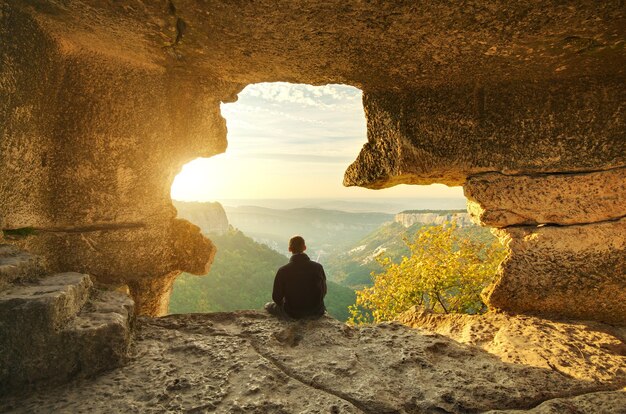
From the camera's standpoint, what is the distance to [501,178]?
4652 mm

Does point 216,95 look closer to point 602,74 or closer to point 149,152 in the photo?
point 149,152

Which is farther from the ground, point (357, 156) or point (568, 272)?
point (357, 156)

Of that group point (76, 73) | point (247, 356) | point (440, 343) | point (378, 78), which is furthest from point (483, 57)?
point (76, 73)

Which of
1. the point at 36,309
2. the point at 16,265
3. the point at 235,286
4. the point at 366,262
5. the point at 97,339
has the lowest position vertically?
the point at 366,262

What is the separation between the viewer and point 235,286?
4550 centimetres

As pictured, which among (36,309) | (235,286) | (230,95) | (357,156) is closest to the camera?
(36,309)

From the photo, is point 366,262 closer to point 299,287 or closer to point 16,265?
point 299,287

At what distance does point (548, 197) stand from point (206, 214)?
83.5 meters

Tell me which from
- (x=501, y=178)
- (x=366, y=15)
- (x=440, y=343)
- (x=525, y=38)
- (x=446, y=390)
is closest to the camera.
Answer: (x=446, y=390)

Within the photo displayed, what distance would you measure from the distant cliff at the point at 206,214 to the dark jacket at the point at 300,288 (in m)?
77.5

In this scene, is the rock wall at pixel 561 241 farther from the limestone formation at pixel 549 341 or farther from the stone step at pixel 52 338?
the stone step at pixel 52 338

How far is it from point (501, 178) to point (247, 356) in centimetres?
382

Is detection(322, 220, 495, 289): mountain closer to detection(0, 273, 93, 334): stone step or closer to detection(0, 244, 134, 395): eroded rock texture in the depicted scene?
detection(0, 244, 134, 395): eroded rock texture

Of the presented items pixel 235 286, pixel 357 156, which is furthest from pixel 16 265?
pixel 235 286
